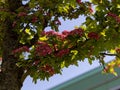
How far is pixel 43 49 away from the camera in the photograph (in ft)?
31.7

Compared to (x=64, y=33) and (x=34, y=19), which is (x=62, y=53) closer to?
(x=64, y=33)

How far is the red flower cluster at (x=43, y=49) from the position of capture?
9617 millimetres

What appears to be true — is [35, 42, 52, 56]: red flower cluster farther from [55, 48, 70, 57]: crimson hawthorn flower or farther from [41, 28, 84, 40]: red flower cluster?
[41, 28, 84, 40]: red flower cluster

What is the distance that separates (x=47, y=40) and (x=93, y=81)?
10.4m

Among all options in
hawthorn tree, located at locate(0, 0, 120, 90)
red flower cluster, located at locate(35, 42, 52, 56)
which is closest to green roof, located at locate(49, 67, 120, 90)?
hawthorn tree, located at locate(0, 0, 120, 90)

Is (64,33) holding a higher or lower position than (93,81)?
lower

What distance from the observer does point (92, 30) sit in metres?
9.80

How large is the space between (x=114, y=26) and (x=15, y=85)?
2.72 metres

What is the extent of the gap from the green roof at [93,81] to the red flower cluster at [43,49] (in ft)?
30.4

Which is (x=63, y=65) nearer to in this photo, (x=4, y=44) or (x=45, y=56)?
(x=45, y=56)

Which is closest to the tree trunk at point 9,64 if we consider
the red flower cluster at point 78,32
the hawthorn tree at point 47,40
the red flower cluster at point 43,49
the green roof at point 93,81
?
the hawthorn tree at point 47,40

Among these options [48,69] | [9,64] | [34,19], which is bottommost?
[48,69]

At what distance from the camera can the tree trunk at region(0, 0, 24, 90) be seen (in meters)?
9.85

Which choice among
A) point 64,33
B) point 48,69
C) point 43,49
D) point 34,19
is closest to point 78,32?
point 64,33
